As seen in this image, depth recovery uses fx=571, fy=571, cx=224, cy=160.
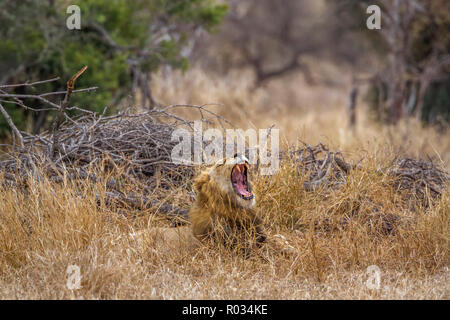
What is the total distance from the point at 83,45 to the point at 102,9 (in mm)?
667

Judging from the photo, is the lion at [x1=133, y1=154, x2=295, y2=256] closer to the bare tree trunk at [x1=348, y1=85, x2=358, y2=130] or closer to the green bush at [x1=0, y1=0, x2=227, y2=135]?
the green bush at [x1=0, y1=0, x2=227, y2=135]

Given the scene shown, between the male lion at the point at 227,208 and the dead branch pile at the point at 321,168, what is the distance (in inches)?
43.9

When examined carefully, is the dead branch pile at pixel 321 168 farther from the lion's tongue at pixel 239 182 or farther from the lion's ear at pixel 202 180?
the lion's ear at pixel 202 180

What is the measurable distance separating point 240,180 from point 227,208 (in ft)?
0.71

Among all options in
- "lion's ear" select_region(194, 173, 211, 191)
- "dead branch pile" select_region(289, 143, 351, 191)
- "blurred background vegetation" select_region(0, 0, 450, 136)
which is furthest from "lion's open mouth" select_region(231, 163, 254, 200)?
"blurred background vegetation" select_region(0, 0, 450, 136)

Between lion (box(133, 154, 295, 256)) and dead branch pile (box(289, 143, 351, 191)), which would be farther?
dead branch pile (box(289, 143, 351, 191))

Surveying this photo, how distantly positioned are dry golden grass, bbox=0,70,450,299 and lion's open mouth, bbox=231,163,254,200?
1.51 ft

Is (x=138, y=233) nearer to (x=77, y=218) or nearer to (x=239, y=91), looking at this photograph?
(x=77, y=218)

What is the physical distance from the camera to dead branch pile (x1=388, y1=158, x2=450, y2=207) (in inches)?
204

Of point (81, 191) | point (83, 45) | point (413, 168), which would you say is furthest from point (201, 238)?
point (83, 45)

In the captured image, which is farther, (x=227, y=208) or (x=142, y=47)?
(x=142, y=47)

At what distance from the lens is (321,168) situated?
5277 millimetres

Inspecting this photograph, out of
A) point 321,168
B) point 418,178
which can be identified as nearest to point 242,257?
point 321,168

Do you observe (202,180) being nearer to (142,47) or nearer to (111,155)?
(111,155)
